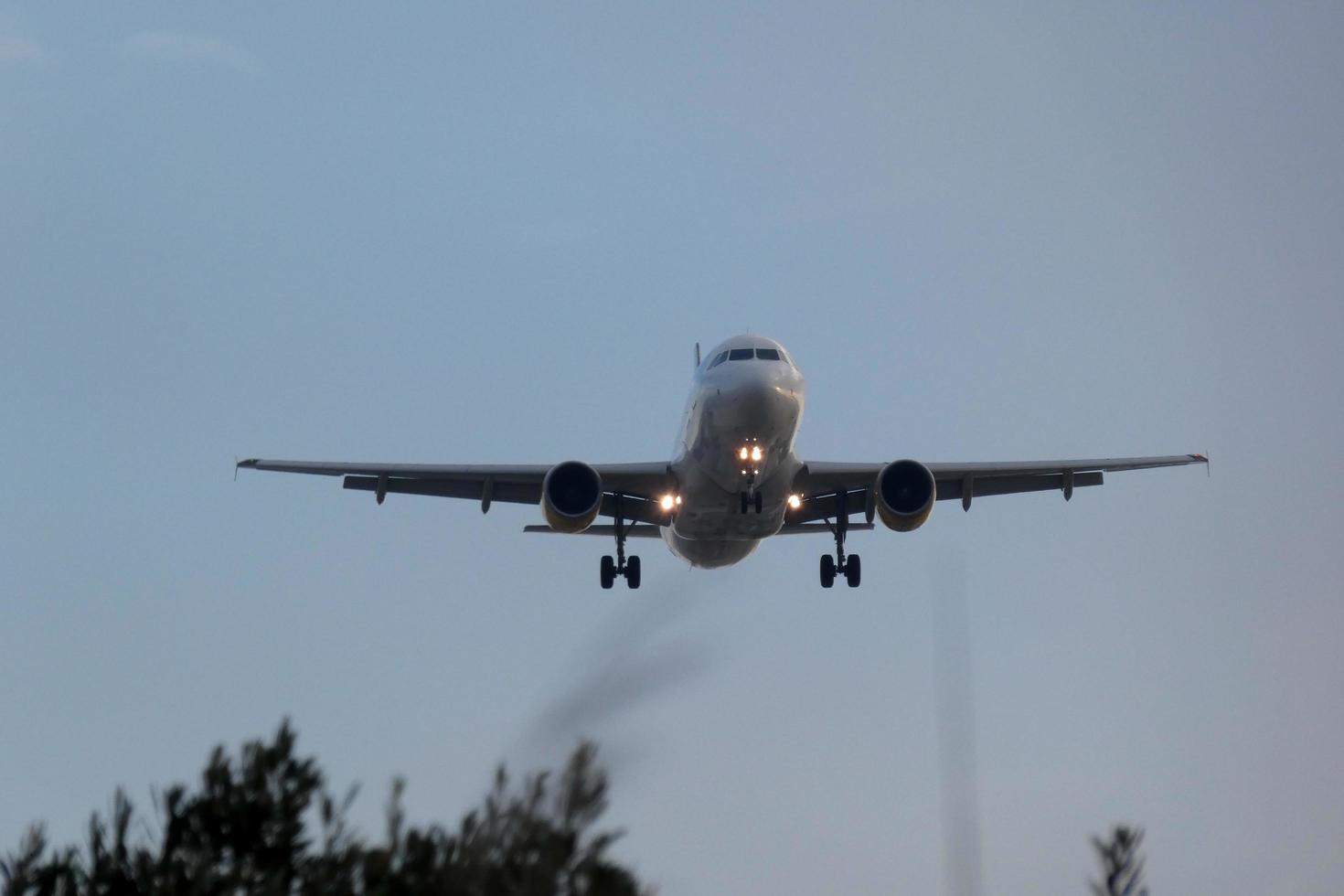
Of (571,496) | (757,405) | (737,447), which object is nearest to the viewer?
(757,405)

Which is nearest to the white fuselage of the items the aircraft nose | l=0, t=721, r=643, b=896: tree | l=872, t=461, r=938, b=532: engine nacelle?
the aircraft nose

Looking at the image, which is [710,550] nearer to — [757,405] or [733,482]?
[733,482]

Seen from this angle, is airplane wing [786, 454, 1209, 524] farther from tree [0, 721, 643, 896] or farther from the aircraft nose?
tree [0, 721, 643, 896]

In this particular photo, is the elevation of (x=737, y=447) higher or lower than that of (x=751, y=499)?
higher

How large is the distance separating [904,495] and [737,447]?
413cm

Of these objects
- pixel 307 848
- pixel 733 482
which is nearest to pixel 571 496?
pixel 733 482

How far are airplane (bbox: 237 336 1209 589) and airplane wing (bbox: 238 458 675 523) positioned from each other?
0.03 m

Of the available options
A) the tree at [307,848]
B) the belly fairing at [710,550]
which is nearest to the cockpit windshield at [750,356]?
the belly fairing at [710,550]

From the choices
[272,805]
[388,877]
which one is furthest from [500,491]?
[388,877]

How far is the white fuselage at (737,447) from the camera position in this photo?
27.9 meters

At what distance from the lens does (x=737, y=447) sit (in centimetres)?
2819

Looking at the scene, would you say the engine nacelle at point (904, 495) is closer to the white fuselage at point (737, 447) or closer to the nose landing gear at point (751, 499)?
the white fuselage at point (737, 447)

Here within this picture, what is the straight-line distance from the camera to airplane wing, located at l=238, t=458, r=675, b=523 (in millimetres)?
31672

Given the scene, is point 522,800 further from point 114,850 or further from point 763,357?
point 763,357
